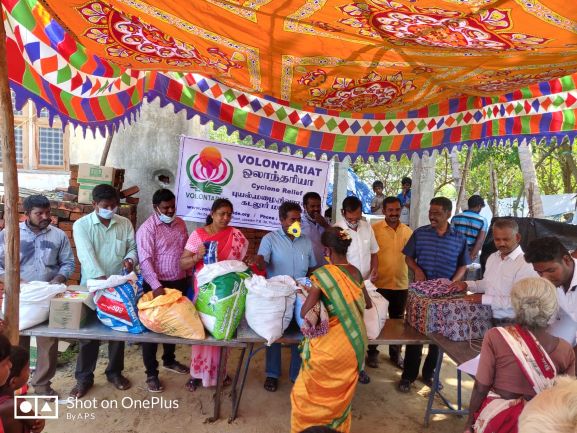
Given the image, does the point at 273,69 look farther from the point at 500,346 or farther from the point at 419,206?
the point at 419,206

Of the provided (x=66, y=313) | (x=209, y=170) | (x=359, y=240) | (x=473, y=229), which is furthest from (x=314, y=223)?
(x=473, y=229)

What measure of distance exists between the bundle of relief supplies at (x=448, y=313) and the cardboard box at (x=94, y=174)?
347cm

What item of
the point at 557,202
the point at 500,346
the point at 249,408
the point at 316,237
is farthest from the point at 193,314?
the point at 557,202

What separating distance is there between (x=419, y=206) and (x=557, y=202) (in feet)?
27.0

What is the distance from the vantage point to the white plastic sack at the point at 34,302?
331 cm

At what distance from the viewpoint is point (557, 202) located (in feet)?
45.0

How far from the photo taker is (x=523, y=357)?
80.7 inches

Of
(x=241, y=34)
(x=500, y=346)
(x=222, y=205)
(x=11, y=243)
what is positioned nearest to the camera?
(x=500, y=346)

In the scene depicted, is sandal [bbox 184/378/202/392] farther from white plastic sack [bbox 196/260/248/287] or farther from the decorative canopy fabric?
the decorative canopy fabric

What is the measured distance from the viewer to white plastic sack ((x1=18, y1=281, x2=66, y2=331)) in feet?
10.9

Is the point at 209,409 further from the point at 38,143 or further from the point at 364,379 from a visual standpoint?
the point at 38,143

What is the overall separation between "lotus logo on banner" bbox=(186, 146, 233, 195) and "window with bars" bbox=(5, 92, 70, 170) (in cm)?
541

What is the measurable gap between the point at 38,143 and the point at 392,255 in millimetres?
8312

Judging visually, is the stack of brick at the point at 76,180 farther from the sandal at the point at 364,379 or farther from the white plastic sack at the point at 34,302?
the sandal at the point at 364,379
